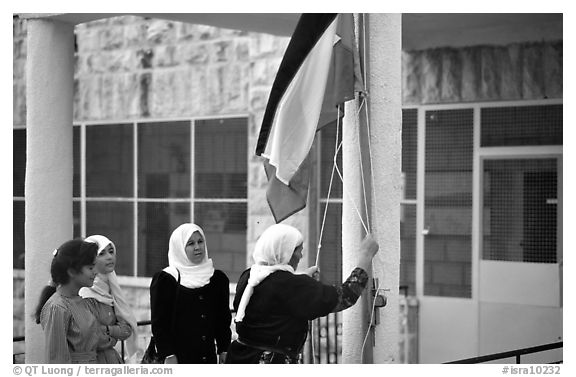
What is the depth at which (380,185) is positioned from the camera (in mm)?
6082

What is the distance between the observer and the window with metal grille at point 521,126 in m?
9.59

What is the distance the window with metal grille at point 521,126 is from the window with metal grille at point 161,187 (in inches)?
119

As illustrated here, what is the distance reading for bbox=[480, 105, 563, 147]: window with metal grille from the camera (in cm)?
959

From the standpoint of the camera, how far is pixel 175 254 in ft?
21.3

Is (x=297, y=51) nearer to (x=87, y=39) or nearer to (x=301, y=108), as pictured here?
(x=301, y=108)

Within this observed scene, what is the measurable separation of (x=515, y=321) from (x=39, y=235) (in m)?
4.68


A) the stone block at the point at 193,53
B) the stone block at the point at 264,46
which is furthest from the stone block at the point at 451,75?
the stone block at the point at 193,53

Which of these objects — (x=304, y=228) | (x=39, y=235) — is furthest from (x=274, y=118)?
(x=304, y=228)

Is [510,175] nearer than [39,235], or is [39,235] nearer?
[39,235]

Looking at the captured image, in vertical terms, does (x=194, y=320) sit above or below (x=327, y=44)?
below

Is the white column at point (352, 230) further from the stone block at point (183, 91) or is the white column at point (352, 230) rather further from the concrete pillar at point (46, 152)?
the stone block at point (183, 91)

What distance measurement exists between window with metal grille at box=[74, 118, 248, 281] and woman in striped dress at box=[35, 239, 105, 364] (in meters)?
5.67

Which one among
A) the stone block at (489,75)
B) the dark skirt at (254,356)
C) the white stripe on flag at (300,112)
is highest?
the stone block at (489,75)
